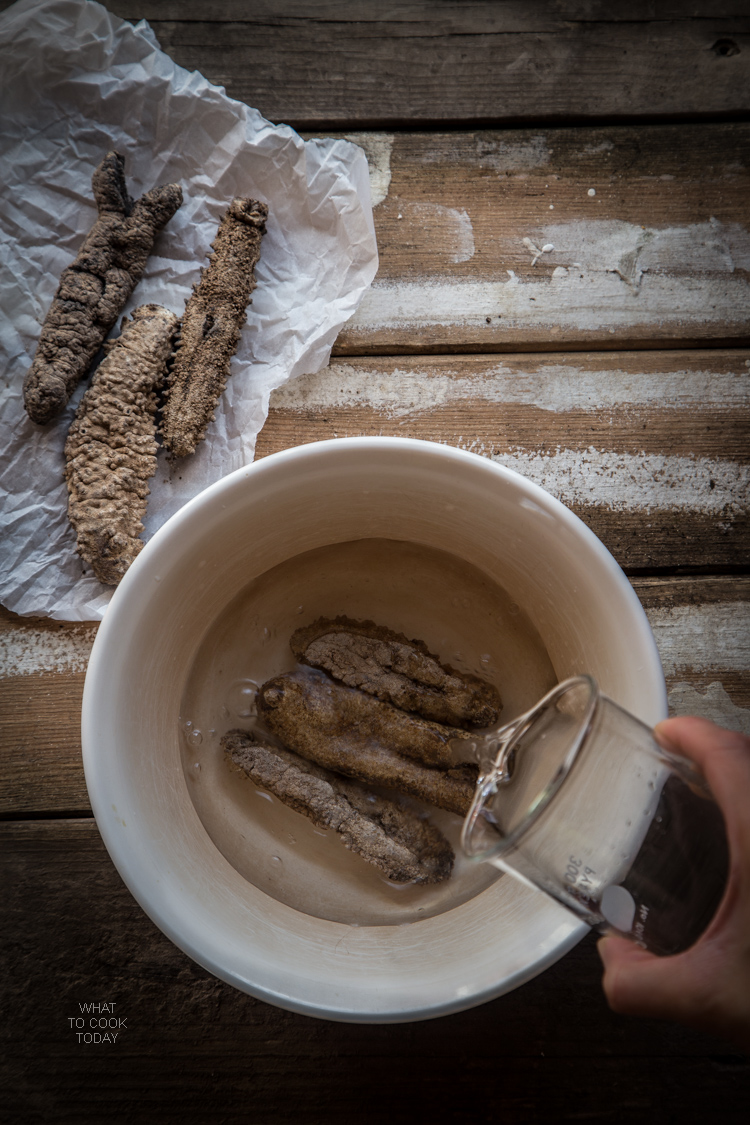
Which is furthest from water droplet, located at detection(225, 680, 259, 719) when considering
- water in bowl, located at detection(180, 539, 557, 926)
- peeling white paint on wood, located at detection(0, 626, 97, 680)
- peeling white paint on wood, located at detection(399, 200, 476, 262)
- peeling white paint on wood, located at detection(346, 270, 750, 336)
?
peeling white paint on wood, located at detection(399, 200, 476, 262)

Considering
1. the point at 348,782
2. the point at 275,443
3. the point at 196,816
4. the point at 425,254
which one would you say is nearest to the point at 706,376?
the point at 425,254

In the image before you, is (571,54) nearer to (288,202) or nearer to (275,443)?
(288,202)

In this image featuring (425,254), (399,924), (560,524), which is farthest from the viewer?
(425,254)

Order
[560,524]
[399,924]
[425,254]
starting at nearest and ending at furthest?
[560,524] < [399,924] < [425,254]

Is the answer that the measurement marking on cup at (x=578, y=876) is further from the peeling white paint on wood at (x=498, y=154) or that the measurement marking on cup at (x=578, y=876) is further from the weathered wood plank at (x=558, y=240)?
the peeling white paint on wood at (x=498, y=154)

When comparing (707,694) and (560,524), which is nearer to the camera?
(560,524)
